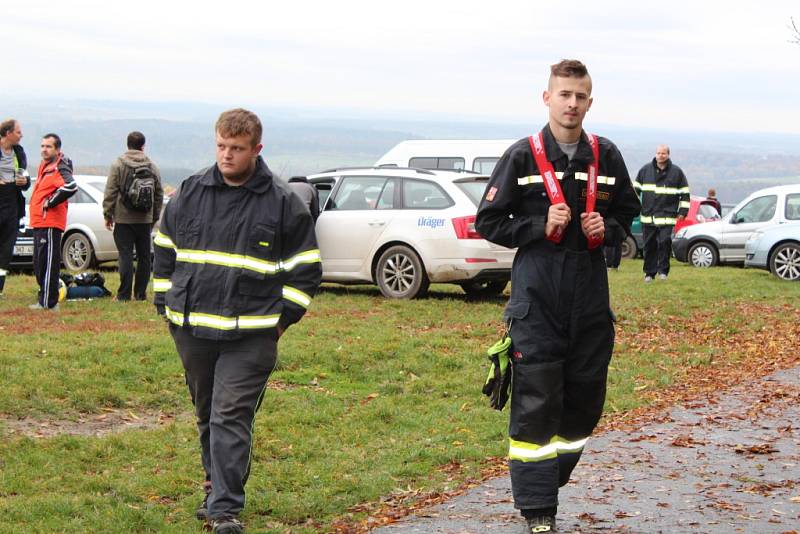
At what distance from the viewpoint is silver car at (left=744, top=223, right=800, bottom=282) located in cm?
2162

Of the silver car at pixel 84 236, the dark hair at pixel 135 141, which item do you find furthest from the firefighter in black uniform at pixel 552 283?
the silver car at pixel 84 236

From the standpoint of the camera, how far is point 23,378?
9.31 metres

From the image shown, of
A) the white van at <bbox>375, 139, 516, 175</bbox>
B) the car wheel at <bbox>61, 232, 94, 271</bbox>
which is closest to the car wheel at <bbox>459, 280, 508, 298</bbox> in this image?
the car wheel at <bbox>61, 232, 94, 271</bbox>

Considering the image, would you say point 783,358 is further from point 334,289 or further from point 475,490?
point 334,289

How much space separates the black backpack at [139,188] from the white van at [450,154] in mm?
12449

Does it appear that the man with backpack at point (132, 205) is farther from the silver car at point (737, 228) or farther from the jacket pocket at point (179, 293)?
the silver car at point (737, 228)

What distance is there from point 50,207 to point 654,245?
402 inches

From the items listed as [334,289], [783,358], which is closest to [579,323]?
[783,358]

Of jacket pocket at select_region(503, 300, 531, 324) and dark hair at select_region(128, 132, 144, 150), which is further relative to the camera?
dark hair at select_region(128, 132, 144, 150)

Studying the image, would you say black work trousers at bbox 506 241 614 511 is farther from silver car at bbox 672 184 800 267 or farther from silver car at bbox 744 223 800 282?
silver car at bbox 672 184 800 267

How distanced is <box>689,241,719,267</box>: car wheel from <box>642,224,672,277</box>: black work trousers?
583 cm

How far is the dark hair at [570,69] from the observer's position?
5.83 metres

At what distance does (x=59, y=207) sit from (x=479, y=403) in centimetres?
654

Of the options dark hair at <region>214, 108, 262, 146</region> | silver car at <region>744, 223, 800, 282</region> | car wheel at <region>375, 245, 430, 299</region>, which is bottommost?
car wheel at <region>375, 245, 430, 299</region>
